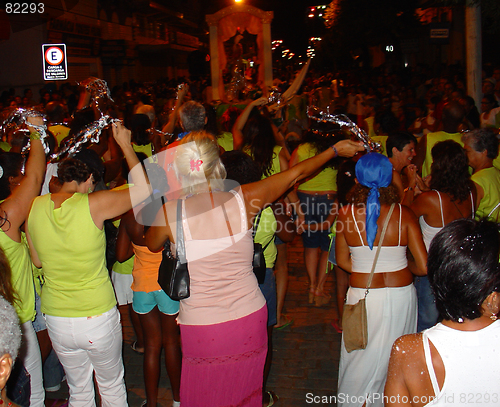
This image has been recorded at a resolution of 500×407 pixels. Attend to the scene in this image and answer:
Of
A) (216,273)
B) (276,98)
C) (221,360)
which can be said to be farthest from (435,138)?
(221,360)

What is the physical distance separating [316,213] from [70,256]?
125 inches

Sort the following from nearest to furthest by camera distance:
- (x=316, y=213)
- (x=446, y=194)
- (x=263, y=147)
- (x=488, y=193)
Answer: (x=446, y=194)
(x=488, y=193)
(x=263, y=147)
(x=316, y=213)

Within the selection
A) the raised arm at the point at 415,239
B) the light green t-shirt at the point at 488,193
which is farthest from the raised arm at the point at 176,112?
the raised arm at the point at 415,239

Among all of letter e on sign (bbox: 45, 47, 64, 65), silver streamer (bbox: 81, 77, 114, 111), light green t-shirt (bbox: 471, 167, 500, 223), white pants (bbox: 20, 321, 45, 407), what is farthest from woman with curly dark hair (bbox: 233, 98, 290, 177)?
letter e on sign (bbox: 45, 47, 64, 65)

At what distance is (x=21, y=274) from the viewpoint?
301 cm

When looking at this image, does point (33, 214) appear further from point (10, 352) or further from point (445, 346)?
point (445, 346)

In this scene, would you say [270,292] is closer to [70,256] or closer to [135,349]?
[70,256]

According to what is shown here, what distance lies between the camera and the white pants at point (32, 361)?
9.73ft

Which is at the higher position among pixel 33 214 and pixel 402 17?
pixel 402 17

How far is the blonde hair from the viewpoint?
2.62 metres

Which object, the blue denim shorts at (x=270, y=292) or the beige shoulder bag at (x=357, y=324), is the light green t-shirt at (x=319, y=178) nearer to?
the blue denim shorts at (x=270, y=292)

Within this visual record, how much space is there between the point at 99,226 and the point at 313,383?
230 cm

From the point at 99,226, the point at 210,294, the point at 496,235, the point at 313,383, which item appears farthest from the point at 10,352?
the point at 313,383

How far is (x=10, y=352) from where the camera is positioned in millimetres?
1371
